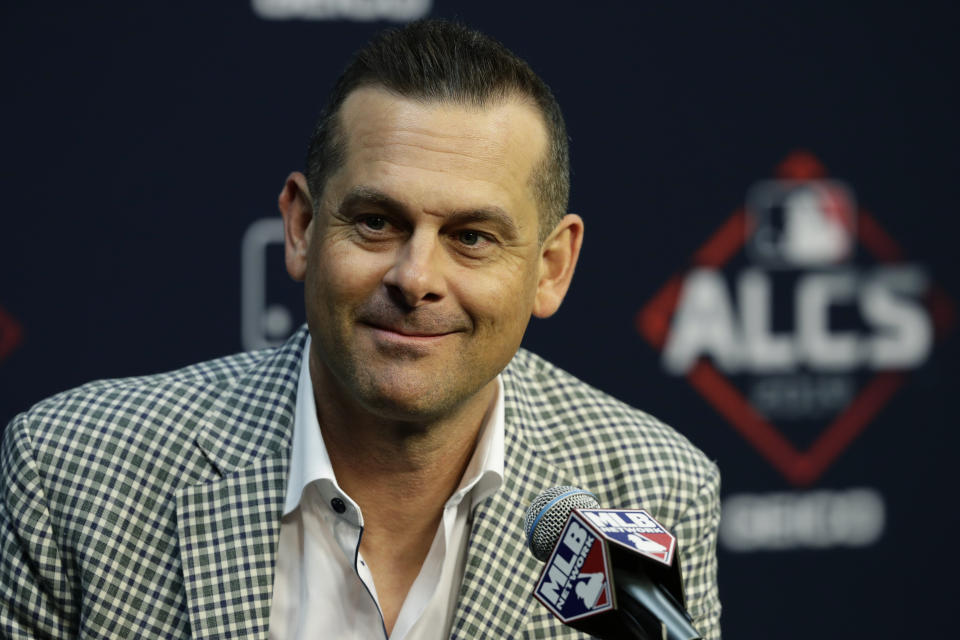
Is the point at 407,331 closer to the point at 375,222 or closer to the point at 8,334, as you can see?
the point at 375,222

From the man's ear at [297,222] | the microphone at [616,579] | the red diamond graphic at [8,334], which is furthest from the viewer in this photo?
the red diamond graphic at [8,334]

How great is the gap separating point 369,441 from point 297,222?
0.36m

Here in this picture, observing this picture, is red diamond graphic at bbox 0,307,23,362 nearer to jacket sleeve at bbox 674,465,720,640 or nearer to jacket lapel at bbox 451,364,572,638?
jacket lapel at bbox 451,364,572,638

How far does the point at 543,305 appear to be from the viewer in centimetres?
181

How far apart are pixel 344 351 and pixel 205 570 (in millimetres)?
390

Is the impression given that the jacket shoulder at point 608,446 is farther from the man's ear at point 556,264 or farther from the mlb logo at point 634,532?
the mlb logo at point 634,532

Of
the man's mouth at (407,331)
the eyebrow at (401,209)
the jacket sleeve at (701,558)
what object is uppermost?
the eyebrow at (401,209)

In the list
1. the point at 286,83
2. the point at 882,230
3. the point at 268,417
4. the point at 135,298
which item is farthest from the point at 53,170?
the point at 882,230

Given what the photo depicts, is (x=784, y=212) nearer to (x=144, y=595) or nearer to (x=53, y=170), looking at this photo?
(x=53, y=170)

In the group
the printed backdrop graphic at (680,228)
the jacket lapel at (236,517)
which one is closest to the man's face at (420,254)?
the jacket lapel at (236,517)

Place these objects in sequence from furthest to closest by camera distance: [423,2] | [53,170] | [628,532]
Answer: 1. [423,2]
2. [53,170]
3. [628,532]

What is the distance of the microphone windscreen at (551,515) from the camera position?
122cm

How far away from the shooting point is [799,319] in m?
3.10

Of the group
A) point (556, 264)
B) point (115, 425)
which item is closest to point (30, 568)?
point (115, 425)
